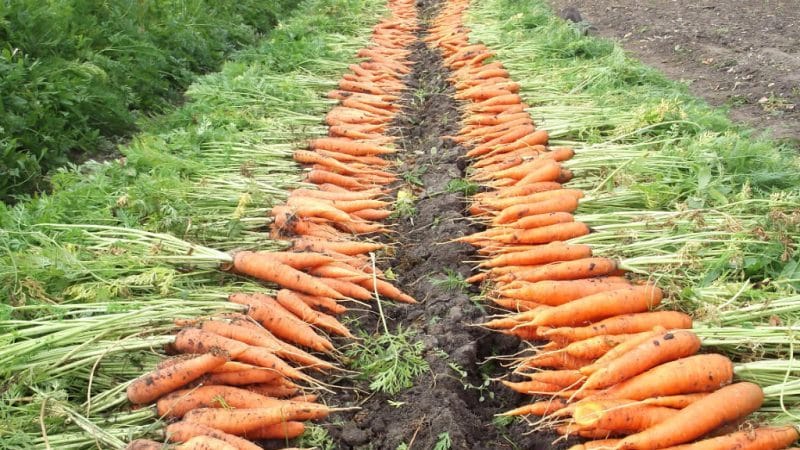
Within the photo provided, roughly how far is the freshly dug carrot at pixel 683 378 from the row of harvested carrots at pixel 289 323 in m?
1.37

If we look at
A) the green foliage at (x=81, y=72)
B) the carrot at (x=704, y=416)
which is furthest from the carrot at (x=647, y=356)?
the green foliage at (x=81, y=72)

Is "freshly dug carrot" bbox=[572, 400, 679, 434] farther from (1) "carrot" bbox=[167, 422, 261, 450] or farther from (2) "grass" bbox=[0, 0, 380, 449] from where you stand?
(2) "grass" bbox=[0, 0, 380, 449]

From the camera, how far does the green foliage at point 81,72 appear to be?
4.84 meters

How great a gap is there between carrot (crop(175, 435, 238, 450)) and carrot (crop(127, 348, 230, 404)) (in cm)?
32

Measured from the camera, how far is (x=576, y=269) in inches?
132

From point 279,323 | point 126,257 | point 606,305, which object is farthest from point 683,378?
point 126,257

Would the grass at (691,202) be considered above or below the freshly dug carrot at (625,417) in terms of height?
above

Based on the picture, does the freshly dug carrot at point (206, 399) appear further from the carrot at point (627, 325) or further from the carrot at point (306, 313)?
the carrot at point (627, 325)

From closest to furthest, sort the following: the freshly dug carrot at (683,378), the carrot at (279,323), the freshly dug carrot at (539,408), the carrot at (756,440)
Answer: the carrot at (756,440) → the freshly dug carrot at (683,378) → the freshly dug carrot at (539,408) → the carrot at (279,323)

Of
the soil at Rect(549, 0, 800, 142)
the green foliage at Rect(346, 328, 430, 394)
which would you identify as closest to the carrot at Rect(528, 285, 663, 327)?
the green foliage at Rect(346, 328, 430, 394)

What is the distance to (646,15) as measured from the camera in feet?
31.5

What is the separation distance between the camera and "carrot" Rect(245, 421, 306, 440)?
2.66 metres

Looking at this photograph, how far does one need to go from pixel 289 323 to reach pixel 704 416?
1.95 meters

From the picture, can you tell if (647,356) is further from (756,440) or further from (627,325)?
(756,440)
